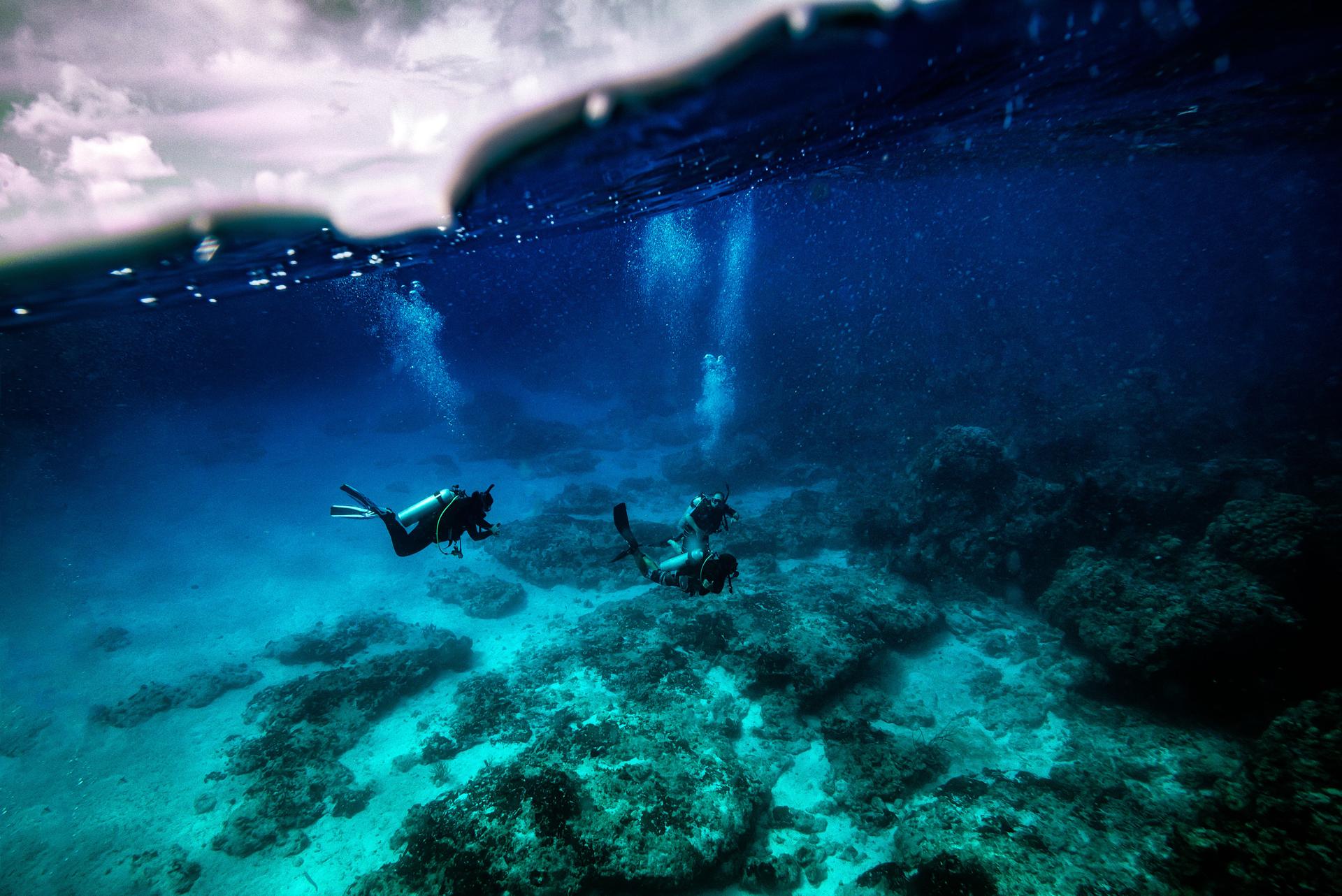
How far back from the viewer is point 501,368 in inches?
2921

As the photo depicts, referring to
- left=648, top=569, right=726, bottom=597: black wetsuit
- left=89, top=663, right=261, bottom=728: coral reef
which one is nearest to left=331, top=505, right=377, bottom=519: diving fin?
left=648, top=569, right=726, bottom=597: black wetsuit

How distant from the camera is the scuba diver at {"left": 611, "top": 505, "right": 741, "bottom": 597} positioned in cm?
596

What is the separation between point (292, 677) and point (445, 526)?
30.5 feet

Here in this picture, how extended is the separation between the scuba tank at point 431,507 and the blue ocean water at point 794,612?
3.16 m

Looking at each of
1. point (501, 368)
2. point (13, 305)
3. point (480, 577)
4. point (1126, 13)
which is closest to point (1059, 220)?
point (501, 368)

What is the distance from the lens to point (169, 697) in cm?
1044

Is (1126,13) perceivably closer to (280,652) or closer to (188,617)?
(280,652)

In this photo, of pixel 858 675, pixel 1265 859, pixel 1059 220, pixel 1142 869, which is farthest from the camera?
pixel 1059 220

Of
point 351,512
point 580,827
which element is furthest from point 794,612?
point 351,512

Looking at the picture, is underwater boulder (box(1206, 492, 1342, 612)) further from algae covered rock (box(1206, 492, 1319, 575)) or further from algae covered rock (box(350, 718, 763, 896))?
algae covered rock (box(350, 718, 763, 896))

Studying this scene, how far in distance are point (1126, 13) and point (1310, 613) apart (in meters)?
8.41

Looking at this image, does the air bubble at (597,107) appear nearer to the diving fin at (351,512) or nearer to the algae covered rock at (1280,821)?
the diving fin at (351,512)

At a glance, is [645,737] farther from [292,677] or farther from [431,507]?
[292,677]

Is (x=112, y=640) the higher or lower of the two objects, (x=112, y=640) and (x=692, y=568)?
the lower
